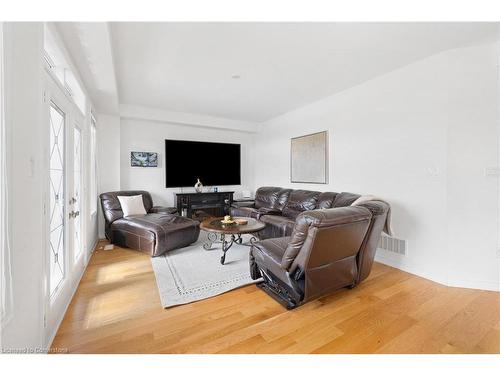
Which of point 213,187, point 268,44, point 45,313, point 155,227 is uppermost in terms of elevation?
point 268,44

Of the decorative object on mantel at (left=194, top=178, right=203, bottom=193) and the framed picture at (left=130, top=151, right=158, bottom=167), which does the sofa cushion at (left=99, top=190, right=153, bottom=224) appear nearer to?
the framed picture at (left=130, top=151, right=158, bottom=167)

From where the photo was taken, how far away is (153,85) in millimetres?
3498

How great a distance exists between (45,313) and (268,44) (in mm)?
3000

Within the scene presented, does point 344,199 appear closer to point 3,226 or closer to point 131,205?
point 3,226

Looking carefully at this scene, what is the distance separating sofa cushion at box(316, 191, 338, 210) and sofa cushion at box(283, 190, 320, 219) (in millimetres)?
114

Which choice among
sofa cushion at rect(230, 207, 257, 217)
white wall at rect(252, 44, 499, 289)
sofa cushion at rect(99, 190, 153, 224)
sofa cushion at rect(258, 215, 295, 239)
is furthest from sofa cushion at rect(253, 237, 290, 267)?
sofa cushion at rect(99, 190, 153, 224)

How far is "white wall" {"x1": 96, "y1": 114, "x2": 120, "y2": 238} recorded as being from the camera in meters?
4.27

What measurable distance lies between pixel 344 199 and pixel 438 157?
4.03 feet

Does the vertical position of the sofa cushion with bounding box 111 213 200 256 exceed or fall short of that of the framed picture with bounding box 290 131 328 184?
it falls short

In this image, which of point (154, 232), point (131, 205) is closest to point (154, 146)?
point (131, 205)

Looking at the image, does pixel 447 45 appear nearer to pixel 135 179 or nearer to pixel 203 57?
pixel 203 57

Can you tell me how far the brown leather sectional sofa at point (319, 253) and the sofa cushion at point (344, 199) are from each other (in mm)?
1012
